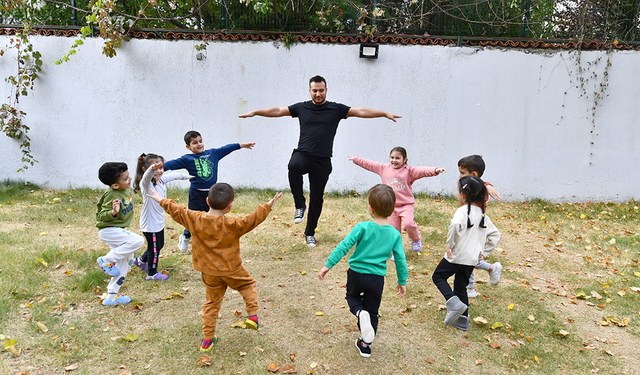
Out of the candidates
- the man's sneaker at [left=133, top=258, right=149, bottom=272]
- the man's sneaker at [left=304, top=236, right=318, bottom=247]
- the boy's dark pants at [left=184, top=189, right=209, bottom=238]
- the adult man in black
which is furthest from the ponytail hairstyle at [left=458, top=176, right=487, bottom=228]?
the man's sneaker at [left=133, top=258, right=149, bottom=272]

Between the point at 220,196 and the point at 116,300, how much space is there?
6.41ft

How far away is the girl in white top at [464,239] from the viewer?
373cm

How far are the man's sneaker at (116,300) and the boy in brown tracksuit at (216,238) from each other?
4.24ft

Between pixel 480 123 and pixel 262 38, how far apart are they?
4.69 metres

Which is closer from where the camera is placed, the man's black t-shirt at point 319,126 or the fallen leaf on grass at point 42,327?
the fallen leaf on grass at point 42,327

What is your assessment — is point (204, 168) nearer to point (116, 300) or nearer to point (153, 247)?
point (153, 247)

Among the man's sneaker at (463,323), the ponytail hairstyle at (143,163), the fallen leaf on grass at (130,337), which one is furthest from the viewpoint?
the ponytail hairstyle at (143,163)

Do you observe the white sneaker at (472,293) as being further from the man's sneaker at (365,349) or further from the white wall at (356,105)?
the white wall at (356,105)

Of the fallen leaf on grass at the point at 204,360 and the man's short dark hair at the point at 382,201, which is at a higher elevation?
the man's short dark hair at the point at 382,201

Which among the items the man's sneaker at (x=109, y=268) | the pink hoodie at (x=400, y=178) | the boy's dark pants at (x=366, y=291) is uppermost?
the pink hoodie at (x=400, y=178)

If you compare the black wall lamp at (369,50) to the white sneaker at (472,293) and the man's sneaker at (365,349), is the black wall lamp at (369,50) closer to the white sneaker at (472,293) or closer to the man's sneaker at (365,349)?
the white sneaker at (472,293)

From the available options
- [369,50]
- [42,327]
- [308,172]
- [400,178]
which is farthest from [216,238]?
[369,50]

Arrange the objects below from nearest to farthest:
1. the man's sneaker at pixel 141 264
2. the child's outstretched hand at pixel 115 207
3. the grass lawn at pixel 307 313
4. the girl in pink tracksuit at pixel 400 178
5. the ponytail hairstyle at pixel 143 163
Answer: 1. the grass lawn at pixel 307 313
2. the child's outstretched hand at pixel 115 207
3. the ponytail hairstyle at pixel 143 163
4. the man's sneaker at pixel 141 264
5. the girl in pink tracksuit at pixel 400 178

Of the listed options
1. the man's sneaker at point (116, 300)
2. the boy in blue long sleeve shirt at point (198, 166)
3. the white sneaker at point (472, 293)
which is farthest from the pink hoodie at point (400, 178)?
the man's sneaker at point (116, 300)
